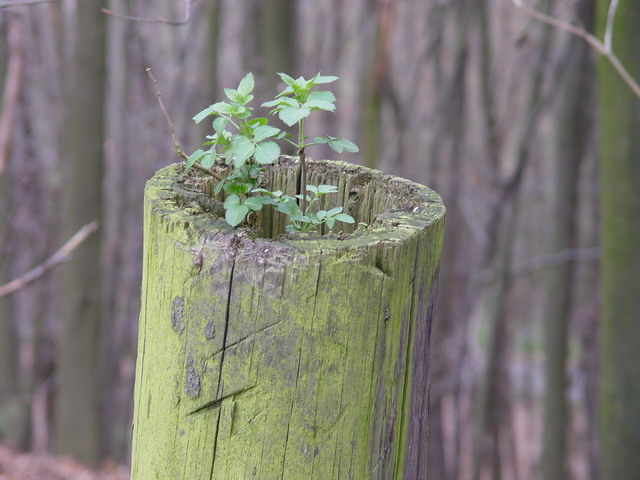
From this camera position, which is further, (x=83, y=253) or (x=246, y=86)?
(x=83, y=253)

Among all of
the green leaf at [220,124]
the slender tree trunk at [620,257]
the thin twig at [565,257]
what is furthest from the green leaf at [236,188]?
the thin twig at [565,257]

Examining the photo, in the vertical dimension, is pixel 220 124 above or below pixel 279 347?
above

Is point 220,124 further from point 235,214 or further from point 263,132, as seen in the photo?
point 235,214

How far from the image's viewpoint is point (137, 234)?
22.9 ft

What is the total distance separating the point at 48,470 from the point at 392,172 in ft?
13.2

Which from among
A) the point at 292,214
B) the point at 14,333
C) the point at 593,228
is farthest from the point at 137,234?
the point at 292,214

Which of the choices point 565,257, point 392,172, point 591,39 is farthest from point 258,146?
point 392,172

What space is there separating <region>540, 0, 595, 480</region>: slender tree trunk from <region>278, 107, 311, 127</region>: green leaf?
4.03 m

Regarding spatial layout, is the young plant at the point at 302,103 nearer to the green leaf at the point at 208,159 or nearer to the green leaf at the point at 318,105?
the green leaf at the point at 318,105

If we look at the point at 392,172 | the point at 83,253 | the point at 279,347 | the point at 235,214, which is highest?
the point at 235,214

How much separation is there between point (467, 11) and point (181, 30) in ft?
12.8

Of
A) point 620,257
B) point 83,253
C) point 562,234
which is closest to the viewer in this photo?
point 620,257

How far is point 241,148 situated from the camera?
1.34 metres

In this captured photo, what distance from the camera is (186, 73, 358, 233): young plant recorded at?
51.6 inches
